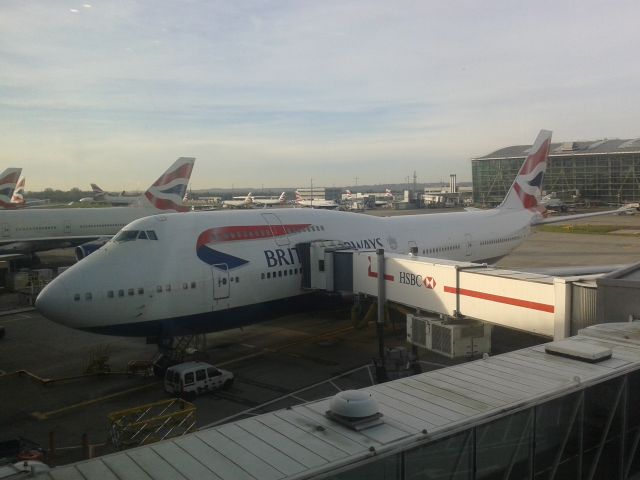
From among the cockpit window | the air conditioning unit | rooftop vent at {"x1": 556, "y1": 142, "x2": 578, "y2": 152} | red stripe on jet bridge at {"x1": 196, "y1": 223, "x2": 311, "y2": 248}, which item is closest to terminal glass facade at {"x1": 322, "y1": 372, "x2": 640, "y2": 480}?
the air conditioning unit

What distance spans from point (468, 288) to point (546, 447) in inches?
379

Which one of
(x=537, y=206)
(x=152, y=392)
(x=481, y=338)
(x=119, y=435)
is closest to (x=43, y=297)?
(x=152, y=392)

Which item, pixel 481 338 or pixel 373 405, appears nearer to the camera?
pixel 373 405

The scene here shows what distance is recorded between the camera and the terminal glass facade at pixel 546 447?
22.4 ft

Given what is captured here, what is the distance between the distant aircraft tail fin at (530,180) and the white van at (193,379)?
2349 centimetres

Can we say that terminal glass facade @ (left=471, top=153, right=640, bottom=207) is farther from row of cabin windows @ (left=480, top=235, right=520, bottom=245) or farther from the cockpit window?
the cockpit window

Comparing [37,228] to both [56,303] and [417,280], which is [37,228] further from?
[417,280]

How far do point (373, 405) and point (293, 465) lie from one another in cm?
155

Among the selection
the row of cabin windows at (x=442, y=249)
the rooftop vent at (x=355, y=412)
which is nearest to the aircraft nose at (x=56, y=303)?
the rooftop vent at (x=355, y=412)

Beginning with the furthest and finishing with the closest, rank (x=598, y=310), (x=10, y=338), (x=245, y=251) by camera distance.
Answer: (x=10, y=338)
(x=245, y=251)
(x=598, y=310)

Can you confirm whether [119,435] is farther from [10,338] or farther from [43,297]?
A: [10,338]

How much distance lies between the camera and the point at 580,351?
9711 mm

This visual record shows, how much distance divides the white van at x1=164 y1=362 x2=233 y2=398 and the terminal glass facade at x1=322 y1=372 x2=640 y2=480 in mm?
12485

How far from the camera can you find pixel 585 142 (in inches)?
4865
